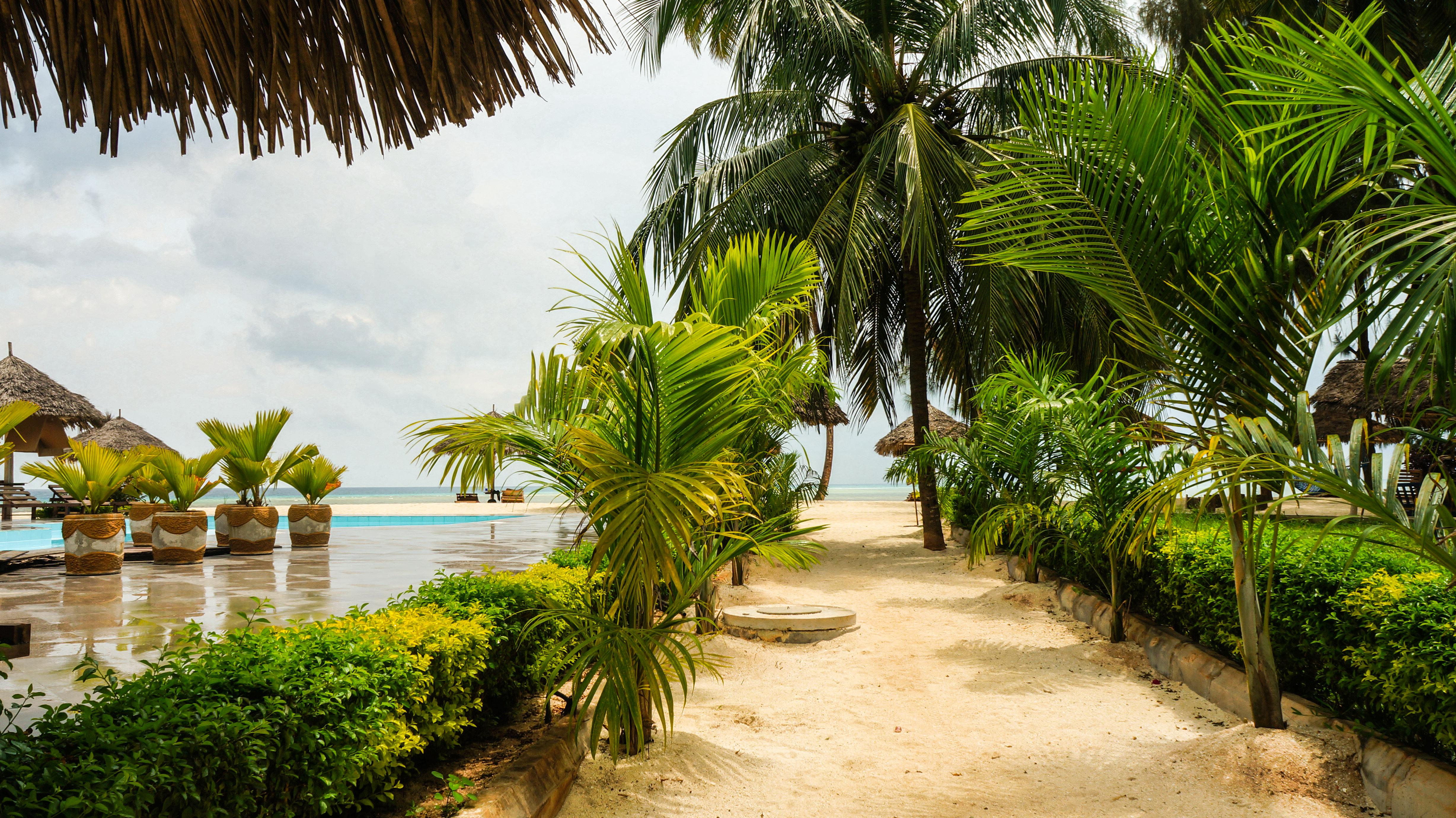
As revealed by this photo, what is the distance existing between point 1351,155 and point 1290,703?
222cm

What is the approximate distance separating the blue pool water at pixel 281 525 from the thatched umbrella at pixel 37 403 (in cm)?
102

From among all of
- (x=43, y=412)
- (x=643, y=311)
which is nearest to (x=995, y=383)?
(x=643, y=311)

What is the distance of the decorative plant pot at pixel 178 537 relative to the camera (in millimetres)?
9695

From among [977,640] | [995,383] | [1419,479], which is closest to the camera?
[977,640]

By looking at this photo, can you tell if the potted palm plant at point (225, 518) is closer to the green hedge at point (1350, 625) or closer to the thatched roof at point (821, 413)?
the thatched roof at point (821, 413)

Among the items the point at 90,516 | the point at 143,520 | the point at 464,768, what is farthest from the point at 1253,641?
the point at 143,520

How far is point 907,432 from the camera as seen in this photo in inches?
891

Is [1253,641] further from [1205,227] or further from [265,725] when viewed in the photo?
[265,725]

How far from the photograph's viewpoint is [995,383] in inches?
250

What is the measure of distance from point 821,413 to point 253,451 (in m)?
15.8

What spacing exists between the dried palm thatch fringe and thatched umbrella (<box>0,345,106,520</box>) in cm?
1669

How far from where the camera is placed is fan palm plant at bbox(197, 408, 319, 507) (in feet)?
34.4

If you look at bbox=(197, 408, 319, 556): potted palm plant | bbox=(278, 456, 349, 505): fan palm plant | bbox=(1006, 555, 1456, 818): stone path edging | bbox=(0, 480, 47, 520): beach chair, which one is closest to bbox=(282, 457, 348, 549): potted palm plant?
bbox=(278, 456, 349, 505): fan palm plant

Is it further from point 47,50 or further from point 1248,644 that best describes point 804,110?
point 47,50
